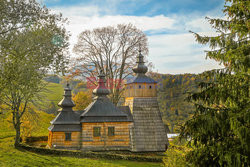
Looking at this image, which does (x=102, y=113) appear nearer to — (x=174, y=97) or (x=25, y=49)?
(x=25, y=49)

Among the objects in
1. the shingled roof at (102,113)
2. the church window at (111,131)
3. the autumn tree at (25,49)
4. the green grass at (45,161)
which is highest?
the autumn tree at (25,49)

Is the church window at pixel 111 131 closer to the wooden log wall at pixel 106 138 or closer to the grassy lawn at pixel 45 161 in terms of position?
the wooden log wall at pixel 106 138

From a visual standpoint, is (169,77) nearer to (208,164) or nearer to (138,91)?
(138,91)

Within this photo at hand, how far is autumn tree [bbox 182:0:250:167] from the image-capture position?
6598 mm

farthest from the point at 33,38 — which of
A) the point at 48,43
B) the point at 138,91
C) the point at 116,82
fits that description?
the point at 116,82

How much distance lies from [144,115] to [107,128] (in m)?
3.65

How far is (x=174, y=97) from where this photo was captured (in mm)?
51938

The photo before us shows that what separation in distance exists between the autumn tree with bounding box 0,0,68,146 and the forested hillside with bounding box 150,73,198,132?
3675 cm

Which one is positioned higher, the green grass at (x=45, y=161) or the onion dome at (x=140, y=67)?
the onion dome at (x=140, y=67)

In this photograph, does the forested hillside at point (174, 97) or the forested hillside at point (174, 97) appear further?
the forested hillside at point (174, 97)

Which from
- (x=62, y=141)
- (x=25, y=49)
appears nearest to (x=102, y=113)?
(x=62, y=141)

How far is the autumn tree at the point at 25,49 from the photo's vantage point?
9655 mm

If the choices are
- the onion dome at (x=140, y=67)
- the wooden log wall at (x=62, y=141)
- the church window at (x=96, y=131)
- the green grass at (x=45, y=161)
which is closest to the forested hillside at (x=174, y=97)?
the onion dome at (x=140, y=67)

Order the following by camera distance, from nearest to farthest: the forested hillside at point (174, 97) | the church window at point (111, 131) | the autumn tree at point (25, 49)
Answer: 1. the autumn tree at point (25, 49)
2. the church window at point (111, 131)
3. the forested hillside at point (174, 97)
